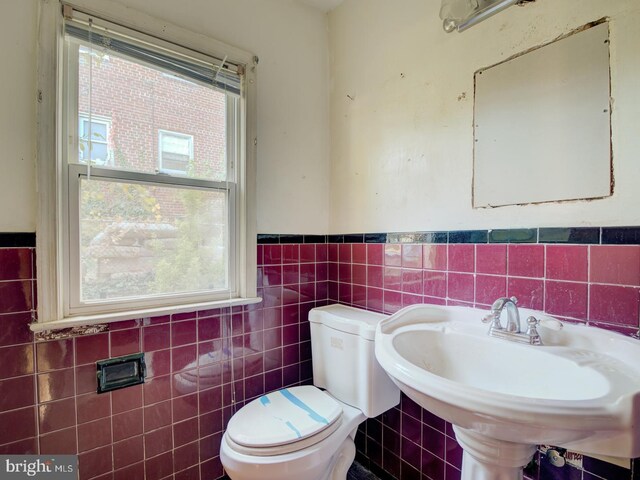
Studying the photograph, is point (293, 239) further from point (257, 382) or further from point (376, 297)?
point (257, 382)

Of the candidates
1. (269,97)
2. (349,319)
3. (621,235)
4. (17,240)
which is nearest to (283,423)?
(349,319)

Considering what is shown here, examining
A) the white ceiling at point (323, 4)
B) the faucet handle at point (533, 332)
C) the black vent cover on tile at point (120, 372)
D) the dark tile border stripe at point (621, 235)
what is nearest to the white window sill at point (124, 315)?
the black vent cover on tile at point (120, 372)

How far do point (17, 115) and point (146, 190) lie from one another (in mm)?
439

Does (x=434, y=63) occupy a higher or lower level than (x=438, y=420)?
higher

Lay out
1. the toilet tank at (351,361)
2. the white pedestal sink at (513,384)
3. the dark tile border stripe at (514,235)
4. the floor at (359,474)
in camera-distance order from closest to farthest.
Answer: the white pedestal sink at (513,384) → the dark tile border stripe at (514,235) → the toilet tank at (351,361) → the floor at (359,474)

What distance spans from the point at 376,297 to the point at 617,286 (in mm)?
869

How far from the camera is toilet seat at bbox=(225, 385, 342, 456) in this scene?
101cm

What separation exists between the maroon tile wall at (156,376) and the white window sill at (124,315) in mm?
39

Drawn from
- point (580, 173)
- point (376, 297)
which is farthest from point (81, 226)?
point (580, 173)

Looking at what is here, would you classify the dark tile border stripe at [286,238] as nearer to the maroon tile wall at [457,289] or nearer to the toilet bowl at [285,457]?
the maroon tile wall at [457,289]

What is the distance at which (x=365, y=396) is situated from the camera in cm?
125
